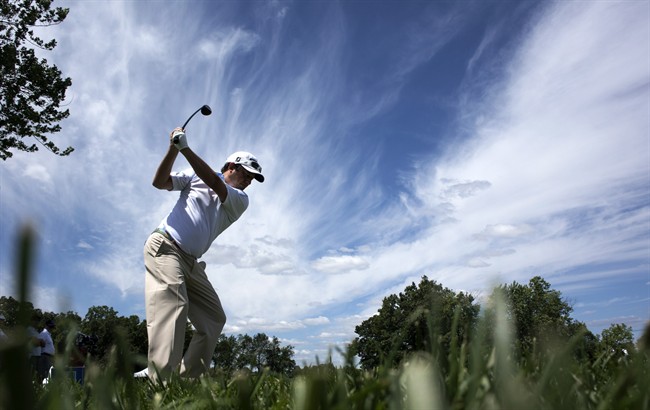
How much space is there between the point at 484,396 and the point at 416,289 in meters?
68.2

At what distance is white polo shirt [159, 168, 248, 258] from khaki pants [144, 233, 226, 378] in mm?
156

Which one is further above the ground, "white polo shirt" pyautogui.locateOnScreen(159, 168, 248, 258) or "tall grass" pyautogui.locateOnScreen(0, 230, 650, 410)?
"white polo shirt" pyautogui.locateOnScreen(159, 168, 248, 258)

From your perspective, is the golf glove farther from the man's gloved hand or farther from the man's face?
the man's face

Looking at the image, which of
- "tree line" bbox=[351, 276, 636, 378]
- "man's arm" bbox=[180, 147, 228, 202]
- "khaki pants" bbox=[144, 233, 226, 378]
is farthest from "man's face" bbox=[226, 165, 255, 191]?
"tree line" bbox=[351, 276, 636, 378]

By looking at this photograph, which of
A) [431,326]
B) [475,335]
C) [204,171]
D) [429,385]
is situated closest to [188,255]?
[204,171]

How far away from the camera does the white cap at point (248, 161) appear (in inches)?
246

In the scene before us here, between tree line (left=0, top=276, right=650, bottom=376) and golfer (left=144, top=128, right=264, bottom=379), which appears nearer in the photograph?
tree line (left=0, top=276, right=650, bottom=376)

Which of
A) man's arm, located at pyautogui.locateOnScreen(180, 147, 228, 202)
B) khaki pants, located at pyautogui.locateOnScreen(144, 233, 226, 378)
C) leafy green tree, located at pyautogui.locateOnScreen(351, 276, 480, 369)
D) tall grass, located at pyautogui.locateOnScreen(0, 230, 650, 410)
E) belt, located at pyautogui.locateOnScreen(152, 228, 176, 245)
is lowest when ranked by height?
tall grass, located at pyautogui.locateOnScreen(0, 230, 650, 410)

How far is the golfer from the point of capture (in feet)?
15.9

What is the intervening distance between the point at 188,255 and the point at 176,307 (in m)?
0.71

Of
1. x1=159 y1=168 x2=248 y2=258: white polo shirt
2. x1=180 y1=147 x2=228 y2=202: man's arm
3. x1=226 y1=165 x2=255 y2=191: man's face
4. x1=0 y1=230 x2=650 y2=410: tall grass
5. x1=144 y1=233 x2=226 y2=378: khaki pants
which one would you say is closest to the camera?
x1=0 y1=230 x2=650 y2=410: tall grass

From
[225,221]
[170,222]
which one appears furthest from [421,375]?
[225,221]

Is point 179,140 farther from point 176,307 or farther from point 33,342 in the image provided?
point 33,342

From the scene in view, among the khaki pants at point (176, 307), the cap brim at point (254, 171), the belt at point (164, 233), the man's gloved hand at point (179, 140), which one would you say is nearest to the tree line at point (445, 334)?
the khaki pants at point (176, 307)
